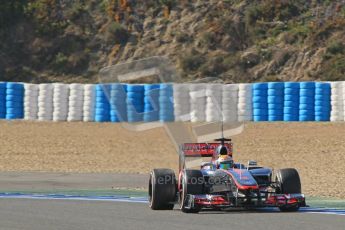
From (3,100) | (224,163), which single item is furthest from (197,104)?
(224,163)

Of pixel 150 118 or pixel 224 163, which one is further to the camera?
pixel 150 118

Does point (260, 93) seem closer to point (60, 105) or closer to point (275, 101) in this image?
point (275, 101)

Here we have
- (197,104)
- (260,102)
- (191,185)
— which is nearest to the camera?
(191,185)

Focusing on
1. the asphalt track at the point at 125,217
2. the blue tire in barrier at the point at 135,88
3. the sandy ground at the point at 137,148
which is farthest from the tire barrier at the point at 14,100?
the asphalt track at the point at 125,217

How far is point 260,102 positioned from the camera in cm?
3048

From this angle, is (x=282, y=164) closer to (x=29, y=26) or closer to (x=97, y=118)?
(x=97, y=118)

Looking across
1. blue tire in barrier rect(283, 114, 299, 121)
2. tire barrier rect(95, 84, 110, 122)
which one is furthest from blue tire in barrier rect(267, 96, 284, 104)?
tire barrier rect(95, 84, 110, 122)

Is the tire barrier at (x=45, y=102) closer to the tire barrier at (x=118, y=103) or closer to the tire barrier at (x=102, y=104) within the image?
the tire barrier at (x=102, y=104)

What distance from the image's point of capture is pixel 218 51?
41.7 meters

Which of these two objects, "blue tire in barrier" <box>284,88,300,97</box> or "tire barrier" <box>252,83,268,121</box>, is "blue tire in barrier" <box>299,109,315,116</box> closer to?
"blue tire in barrier" <box>284,88,300,97</box>

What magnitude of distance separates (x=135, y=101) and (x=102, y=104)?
40.5 inches

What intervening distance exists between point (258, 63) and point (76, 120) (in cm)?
1032

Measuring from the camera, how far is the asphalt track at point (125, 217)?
468 inches

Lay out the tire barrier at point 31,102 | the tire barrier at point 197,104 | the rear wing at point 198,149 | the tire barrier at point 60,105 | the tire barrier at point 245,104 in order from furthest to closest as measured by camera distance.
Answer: the tire barrier at point 31,102 → the tire barrier at point 60,105 → the tire barrier at point 197,104 → the tire barrier at point 245,104 → the rear wing at point 198,149
